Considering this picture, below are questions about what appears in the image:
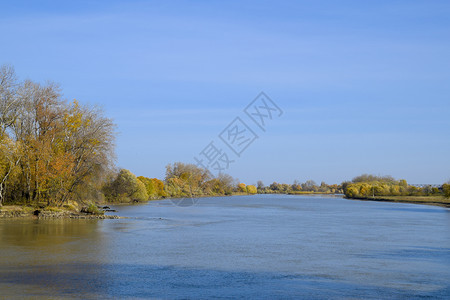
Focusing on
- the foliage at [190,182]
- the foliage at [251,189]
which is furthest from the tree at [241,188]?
the foliage at [190,182]

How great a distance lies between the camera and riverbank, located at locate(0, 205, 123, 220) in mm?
29859

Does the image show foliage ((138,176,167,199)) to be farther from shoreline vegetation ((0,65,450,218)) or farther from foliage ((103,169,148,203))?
shoreline vegetation ((0,65,450,218))

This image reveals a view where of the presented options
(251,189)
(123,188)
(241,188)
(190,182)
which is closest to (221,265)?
(123,188)

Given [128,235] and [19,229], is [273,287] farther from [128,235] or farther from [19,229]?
[19,229]

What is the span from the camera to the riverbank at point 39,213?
98.0 feet

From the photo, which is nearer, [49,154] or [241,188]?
[49,154]

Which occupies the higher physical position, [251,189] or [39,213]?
[251,189]

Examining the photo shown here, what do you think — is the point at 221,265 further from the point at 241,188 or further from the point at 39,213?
the point at 241,188

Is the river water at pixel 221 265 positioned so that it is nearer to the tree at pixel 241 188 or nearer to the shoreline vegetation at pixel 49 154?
the shoreline vegetation at pixel 49 154

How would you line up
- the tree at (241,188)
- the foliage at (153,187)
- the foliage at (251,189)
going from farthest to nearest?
the foliage at (251,189), the tree at (241,188), the foliage at (153,187)

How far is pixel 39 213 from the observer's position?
30.7 meters

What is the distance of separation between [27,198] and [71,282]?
83.0 ft

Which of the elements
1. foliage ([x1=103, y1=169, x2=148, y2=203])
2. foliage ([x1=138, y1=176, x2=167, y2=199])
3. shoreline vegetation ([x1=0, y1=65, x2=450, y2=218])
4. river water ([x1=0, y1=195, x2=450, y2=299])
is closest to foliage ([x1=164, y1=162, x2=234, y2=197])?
foliage ([x1=138, y1=176, x2=167, y2=199])

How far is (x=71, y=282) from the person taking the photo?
36.0 ft
